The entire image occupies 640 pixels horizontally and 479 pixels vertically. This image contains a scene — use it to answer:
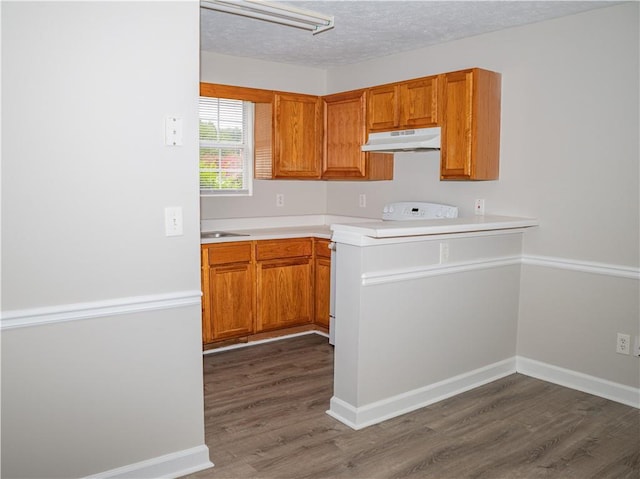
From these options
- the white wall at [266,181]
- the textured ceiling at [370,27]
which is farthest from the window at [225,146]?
the textured ceiling at [370,27]

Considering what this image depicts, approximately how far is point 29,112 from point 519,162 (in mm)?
3081

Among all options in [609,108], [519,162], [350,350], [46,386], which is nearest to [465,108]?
[519,162]

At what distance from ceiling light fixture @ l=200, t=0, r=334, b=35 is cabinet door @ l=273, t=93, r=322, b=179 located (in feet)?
4.32

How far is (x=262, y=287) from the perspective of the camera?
4535mm

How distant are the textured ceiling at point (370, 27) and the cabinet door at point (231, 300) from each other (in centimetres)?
176

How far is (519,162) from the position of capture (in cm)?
388

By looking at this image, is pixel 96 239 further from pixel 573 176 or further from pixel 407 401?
pixel 573 176

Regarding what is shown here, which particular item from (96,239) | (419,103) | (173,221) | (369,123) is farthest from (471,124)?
(96,239)

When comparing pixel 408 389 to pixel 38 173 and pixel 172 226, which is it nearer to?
pixel 172 226

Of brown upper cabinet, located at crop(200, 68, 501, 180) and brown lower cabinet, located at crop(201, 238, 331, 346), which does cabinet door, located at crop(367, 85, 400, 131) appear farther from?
brown lower cabinet, located at crop(201, 238, 331, 346)

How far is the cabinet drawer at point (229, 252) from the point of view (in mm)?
4230

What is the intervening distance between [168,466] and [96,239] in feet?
3.56

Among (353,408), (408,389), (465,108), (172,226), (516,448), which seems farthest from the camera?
(465,108)

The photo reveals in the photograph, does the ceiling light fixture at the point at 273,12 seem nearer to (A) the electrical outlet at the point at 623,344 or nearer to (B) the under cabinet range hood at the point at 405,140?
(B) the under cabinet range hood at the point at 405,140
